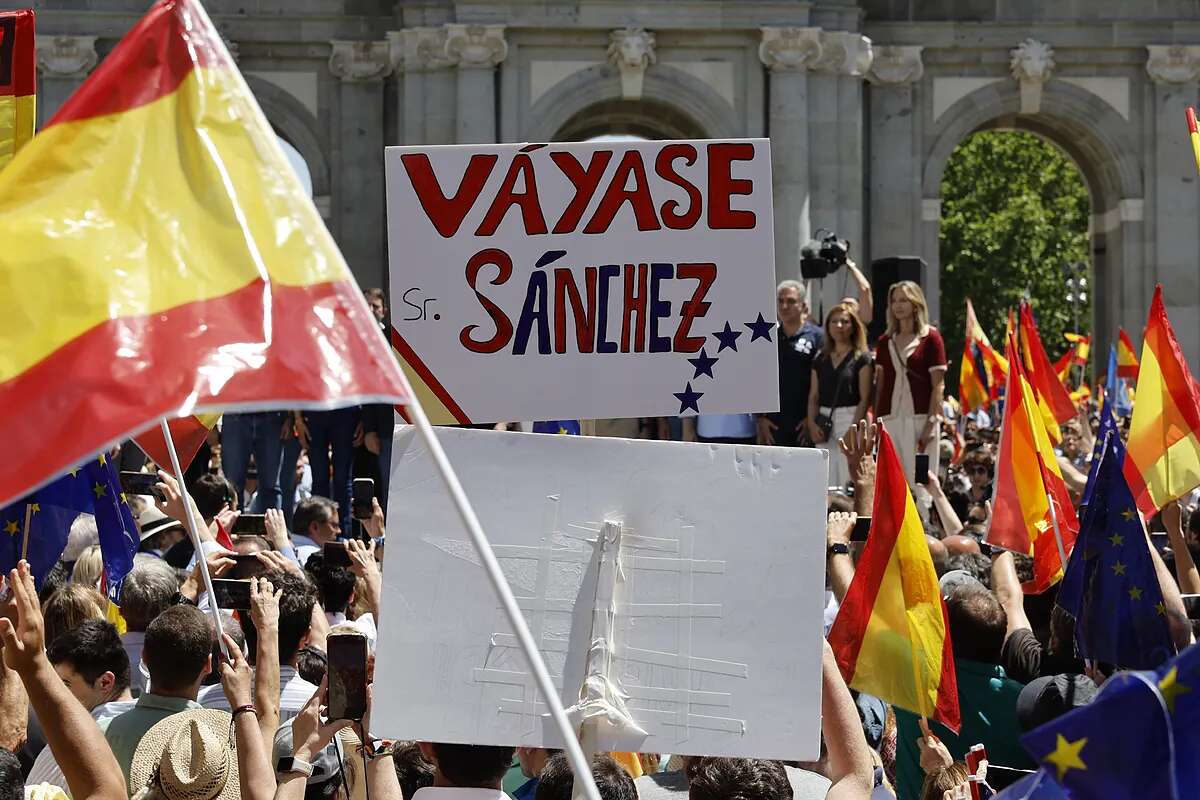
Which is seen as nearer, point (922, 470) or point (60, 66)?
point (922, 470)

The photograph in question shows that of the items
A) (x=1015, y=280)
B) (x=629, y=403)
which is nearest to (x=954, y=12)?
(x=629, y=403)

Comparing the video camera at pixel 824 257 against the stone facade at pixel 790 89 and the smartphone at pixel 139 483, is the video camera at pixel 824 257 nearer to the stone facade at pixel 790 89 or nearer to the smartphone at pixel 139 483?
the stone facade at pixel 790 89

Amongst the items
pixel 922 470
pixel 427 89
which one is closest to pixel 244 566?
pixel 922 470

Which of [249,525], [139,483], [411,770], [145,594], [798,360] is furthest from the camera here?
[798,360]

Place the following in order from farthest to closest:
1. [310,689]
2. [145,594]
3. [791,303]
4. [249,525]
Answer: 1. [791,303]
2. [249,525]
3. [145,594]
4. [310,689]

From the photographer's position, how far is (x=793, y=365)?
12812mm

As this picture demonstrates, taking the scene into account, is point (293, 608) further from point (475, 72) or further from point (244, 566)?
point (475, 72)

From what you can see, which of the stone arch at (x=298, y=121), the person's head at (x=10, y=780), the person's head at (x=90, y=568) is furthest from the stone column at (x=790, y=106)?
the person's head at (x=10, y=780)

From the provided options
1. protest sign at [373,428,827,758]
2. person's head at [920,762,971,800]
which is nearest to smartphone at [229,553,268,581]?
protest sign at [373,428,827,758]

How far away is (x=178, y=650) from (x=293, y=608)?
→ 29.8 inches

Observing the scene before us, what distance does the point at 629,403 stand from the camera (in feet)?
18.3

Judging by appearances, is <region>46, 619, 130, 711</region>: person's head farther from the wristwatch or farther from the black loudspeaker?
the black loudspeaker

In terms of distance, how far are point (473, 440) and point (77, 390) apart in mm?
1196

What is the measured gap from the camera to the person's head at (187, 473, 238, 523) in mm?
9086
